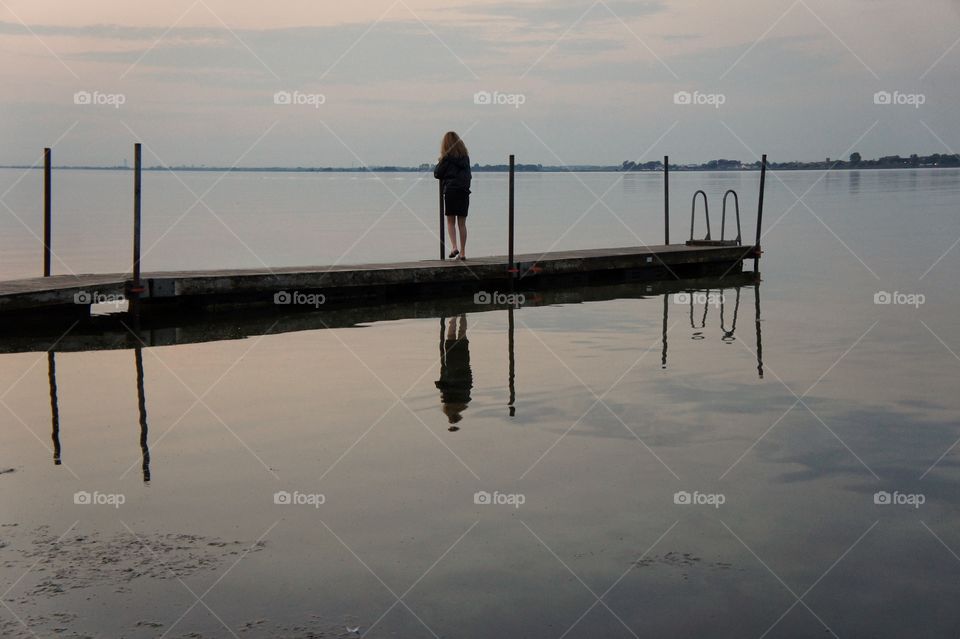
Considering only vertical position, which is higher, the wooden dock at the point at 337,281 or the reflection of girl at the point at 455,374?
the wooden dock at the point at 337,281

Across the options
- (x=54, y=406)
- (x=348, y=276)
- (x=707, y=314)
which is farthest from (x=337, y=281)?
(x=54, y=406)

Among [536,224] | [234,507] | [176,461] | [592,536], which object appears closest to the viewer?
[592,536]

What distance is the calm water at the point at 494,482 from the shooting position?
5680 millimetres

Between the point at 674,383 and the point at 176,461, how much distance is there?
16.6 feet

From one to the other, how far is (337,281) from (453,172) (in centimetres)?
279

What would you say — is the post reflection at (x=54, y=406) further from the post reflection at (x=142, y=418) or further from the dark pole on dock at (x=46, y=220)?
the dark pole on dock at (x=46, y=220)

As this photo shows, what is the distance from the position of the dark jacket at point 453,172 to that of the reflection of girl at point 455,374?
155 inches

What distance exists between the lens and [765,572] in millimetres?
6145

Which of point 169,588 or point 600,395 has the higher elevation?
point 600,395

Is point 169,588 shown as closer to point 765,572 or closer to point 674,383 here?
point 765,572

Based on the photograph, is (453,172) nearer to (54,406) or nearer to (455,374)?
(455,374)

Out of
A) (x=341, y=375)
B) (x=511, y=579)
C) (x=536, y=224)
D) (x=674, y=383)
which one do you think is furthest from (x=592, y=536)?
(x=536, y=224)

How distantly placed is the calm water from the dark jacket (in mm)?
3414

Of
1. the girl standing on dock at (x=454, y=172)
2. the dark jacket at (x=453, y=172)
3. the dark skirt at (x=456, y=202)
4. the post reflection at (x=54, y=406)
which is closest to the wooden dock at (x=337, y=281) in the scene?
the dark skirt at (x=456, y=202)
